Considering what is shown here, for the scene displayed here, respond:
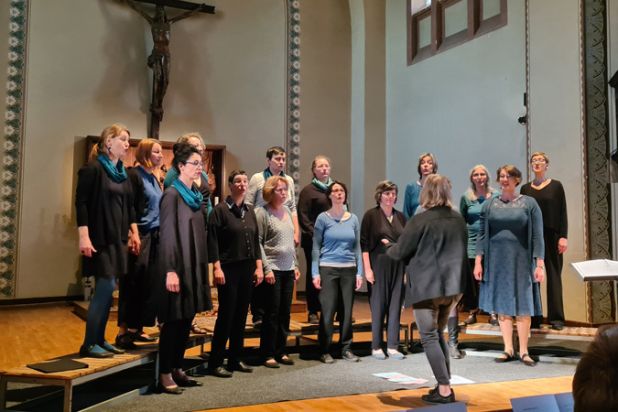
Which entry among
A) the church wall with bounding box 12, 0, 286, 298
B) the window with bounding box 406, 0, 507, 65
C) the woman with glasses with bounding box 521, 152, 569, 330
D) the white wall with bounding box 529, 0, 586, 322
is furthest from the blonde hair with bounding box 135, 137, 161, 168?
the window with bounding box 406, 0, 507, 65

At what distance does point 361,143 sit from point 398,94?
805 mm

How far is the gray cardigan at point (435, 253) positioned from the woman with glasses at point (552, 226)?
1922mm

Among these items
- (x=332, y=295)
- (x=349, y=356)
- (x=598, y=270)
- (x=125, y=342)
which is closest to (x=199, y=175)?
(x=125, y=342)

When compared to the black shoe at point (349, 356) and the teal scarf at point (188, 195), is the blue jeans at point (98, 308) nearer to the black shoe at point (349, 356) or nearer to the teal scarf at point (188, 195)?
the teal scarf at point (188, 195)

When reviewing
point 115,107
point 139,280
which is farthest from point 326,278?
point 115,107

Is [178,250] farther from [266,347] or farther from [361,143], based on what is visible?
[361,143]

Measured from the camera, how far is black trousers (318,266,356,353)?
A: 4.25 meters

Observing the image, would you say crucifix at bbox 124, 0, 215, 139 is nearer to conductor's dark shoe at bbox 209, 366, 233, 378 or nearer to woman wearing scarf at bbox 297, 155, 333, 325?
woman wearing scarf at bbox 297, 155, 333, 325

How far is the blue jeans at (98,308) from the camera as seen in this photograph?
3248 mm

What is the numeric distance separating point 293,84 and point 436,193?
559 centimetres

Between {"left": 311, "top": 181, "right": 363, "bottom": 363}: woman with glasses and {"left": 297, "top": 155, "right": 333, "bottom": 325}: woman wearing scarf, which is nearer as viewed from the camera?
{"left": 311, "top": 181, "right": 363, "bottom": 363}: woman with glasses

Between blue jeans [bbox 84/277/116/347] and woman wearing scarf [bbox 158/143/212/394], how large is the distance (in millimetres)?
290

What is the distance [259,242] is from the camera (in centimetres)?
401

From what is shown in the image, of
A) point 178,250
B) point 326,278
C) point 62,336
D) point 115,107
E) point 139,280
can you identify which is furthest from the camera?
point 115,107
